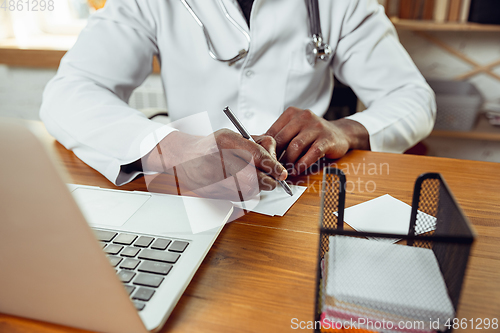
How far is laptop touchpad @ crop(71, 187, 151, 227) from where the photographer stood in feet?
1.52

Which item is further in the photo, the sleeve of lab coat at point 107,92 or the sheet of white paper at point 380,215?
the sleeve of lab coat at point 107,92

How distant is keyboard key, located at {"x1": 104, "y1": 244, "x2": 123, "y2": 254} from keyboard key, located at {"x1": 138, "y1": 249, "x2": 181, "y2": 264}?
0.09 ft

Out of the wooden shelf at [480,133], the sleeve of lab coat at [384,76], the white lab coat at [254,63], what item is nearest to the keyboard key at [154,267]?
the white lab coat at [254,63]

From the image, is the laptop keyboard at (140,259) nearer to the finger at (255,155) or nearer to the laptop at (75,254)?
the laptop at (75,254)

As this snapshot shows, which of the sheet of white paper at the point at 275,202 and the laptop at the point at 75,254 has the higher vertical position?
the laptop at the point at 75,254

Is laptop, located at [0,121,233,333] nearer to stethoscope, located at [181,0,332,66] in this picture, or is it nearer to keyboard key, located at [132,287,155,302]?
keyboard key, located at [132,287,155,302]

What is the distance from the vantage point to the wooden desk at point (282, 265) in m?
0.32

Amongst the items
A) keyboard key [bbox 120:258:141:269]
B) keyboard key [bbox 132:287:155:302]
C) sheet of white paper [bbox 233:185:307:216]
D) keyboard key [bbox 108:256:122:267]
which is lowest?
sheet of white paper [bbox 233:185:307:216]

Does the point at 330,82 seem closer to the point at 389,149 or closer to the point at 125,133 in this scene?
the point at 389,149

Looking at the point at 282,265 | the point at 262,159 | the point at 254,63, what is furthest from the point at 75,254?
the point at 254,63

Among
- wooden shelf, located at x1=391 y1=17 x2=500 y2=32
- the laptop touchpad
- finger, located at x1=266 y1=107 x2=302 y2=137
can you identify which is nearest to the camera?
the laptop touchpad

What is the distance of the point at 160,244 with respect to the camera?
1.31 ft

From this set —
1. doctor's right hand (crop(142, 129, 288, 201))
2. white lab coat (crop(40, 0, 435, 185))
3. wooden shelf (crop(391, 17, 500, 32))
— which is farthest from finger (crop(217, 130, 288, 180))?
wooden shelf (crop(391, 17, 500, 32))

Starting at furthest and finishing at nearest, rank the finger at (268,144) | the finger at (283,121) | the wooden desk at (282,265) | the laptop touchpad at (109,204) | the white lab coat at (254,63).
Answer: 1. the white lab coat at (254,63)
2. the finger at (283,121)
3. the finger at (268,144)
4. the laptop touchpad at (109,204)
5. the wooden desk at (282,265)
